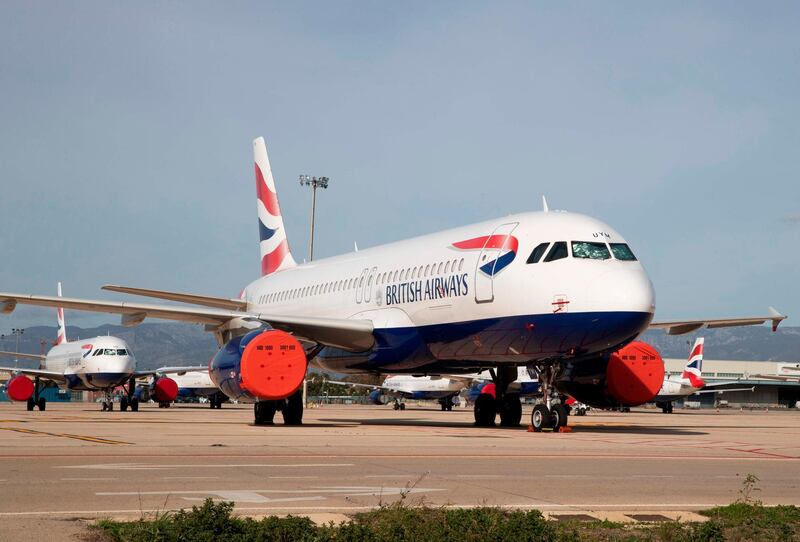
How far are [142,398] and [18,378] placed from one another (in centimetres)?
1663

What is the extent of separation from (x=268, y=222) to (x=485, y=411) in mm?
13756

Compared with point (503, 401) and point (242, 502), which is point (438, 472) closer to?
point (242, 502)

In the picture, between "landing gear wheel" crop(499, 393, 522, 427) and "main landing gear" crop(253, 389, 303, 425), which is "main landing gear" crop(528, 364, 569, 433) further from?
"main landing gear" crop(253, 389, 303, 425)

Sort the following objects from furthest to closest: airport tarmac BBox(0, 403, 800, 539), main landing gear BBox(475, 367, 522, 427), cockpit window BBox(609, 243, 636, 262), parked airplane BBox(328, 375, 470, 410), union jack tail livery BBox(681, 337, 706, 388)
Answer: parked airplane BBox(328, 375, 470, 410) → union jack tail livery BBox(681, 337, 706, 388) → main landing gear BBox(475, 367, 522, 427) → cockpit window BBox(609, 243, 636, 262) → airport tarmac BBox(0, 403, 800, 539)

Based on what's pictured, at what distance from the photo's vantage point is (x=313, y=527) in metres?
6.30

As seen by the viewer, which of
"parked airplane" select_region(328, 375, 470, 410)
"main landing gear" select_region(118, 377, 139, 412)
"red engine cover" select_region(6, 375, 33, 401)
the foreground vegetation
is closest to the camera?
the foreground vegetation

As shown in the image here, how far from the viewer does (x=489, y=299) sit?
67.8 feet

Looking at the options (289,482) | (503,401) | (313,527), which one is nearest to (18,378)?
(503,401)

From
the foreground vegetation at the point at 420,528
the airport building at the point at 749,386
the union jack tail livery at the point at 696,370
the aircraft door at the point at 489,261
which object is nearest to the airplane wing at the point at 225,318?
the aircraft door at the point at 489,261

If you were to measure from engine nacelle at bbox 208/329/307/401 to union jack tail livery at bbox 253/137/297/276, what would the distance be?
1137 cm

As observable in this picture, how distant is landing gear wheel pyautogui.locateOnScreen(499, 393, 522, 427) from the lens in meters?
24.1

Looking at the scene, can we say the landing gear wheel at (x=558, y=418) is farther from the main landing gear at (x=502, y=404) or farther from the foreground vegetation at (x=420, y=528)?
the foreground vegetation at (x=420, y=528)

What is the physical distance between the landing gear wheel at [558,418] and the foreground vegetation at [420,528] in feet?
42.7

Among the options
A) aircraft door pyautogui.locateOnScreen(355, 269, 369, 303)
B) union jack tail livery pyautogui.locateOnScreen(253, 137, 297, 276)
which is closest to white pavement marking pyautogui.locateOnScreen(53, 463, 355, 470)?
aircraft door pyautogui.locateOnScreen(355, 269, 369, 303)
